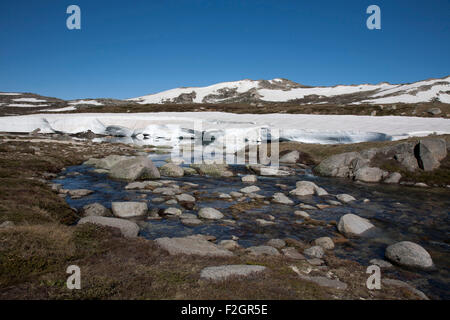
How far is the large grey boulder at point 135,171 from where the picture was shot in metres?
19.5

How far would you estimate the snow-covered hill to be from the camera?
11919 cm

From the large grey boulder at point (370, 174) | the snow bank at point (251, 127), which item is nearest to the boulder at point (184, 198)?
the large grey boulder at point (370, 174)

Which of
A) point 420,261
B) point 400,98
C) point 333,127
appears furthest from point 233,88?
point 420,261

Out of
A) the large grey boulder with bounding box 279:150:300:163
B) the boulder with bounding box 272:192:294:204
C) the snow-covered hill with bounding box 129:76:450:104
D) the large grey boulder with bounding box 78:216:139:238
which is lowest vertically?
the boulder with bounding box 272:192:294:204

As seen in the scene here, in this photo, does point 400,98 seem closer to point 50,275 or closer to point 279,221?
point 279,221

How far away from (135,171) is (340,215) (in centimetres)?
1350

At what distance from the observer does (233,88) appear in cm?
16975

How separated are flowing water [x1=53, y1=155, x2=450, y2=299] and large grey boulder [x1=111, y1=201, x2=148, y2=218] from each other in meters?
0.88

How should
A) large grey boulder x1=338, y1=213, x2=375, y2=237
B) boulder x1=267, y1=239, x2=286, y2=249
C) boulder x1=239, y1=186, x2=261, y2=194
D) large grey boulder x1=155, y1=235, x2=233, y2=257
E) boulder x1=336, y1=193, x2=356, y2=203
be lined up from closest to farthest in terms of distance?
large grey boulder x1=155, y1=235, x2=233, y2=257 → boulder x1=267, y1=239, x2=286, y2=249 → large grey boulder x1=338, y1=213, x2=375, y2=237 → boulder x1=336, y1=193, x2=356, y2=203 → boulder x1=239, y1=186, x2=261, y2=194

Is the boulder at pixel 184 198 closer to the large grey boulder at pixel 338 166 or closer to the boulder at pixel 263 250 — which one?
the boulder at pixel 263 250

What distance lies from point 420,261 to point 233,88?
167840 millimetres

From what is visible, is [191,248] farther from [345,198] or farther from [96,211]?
[345,198]

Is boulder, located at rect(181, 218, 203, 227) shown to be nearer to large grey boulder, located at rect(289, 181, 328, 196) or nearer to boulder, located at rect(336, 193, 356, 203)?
large grey boulder, located at rect(289, 181, 328, 196)

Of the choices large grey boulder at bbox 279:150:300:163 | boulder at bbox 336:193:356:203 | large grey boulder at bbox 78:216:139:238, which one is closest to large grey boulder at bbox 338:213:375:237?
boulder at bbox 336:193:356:203
